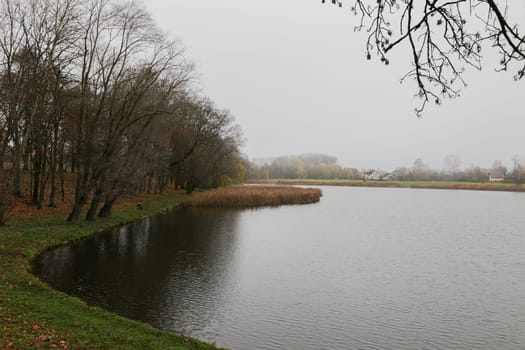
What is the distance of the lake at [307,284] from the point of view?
926cm

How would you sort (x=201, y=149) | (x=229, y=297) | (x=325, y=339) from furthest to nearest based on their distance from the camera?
1. (x=201, y=149)
2. (x=229, y=297)
3. (x=325, y=339)

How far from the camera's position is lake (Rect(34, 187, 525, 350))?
926cm

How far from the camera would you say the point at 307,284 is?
13273 mm

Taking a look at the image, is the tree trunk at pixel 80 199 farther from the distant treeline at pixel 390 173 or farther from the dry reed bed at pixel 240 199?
the distant treeline at pixel 390 173

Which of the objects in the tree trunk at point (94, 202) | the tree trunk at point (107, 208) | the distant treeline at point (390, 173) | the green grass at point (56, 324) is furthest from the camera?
the distant treeline at point (390, 173)

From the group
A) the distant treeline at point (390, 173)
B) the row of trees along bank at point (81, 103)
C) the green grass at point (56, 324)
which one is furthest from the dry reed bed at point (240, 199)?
the distant treeline at point (390, 173)

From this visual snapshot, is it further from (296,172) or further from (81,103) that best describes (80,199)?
(296,172)

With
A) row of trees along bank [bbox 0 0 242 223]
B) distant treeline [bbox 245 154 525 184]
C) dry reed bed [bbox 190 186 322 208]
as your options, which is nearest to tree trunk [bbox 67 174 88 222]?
row of trees along bank [bbox 0 0 242 223]

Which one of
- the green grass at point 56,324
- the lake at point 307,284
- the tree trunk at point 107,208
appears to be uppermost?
the tree trunk at point 107,208

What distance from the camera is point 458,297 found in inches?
484

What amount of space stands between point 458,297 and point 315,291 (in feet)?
14.5

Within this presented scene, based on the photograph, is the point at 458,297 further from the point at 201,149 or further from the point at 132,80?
the point at 201,149

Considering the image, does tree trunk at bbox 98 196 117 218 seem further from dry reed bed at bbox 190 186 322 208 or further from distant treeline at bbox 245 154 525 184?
distant treeline at bbox 245 154 525 184

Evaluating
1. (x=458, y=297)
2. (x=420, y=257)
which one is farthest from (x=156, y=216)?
(x=458, y=297)
